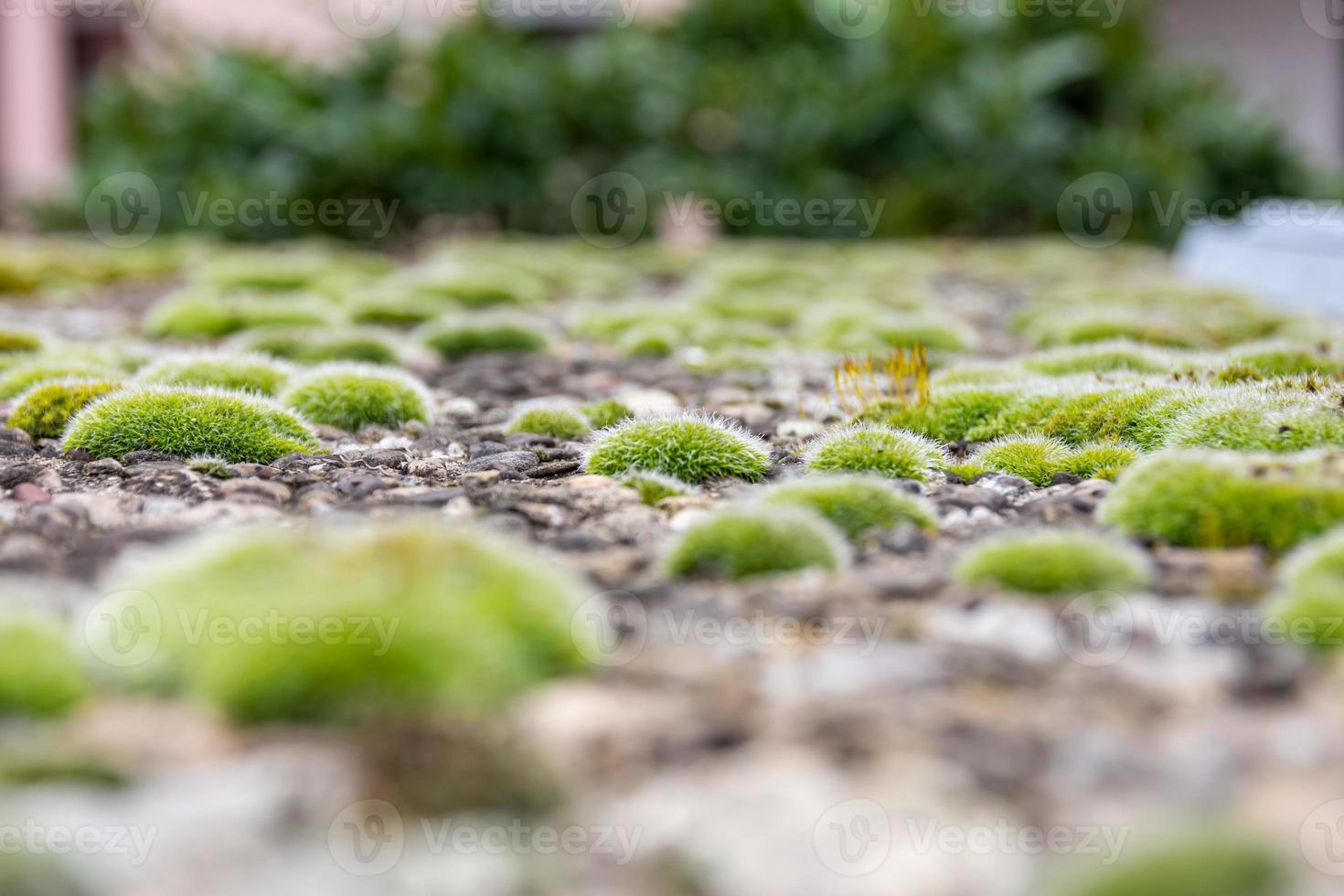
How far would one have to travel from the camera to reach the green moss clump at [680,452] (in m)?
4.05

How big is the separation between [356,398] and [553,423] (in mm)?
814

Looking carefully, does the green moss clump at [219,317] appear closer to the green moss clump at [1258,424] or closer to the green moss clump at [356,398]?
the green moss clump at [356,398]

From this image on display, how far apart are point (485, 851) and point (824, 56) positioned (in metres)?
15.1

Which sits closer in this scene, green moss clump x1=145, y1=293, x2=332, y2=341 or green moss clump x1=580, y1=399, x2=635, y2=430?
green moss clump x1=580, y1=399, x2=635, y2=430

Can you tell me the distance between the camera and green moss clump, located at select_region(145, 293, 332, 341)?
23.4 feet

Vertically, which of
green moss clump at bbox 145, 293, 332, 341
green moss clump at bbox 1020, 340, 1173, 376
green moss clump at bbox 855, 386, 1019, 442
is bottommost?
green moss clump at bbox 855, 386, 1019, 442

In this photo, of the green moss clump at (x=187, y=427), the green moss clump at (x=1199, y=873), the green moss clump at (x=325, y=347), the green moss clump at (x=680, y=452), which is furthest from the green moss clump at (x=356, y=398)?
the green moss clump at (x=1199, y=873)

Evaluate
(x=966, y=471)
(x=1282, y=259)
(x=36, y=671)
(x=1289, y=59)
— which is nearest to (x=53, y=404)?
(x=36, y=671)

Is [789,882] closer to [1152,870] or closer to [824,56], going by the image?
[1152,870]

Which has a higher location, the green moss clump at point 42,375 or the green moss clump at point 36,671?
the green moss clump at point 42,375

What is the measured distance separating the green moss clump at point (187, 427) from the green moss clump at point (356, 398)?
397 millimetres

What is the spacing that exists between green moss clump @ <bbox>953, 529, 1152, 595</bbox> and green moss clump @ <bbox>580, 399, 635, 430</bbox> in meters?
2.26

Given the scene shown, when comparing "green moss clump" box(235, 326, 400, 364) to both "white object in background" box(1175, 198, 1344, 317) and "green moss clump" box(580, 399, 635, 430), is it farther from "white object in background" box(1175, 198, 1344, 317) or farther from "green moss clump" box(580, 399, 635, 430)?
"white object in background" box(1175, 198, 1344, 317)

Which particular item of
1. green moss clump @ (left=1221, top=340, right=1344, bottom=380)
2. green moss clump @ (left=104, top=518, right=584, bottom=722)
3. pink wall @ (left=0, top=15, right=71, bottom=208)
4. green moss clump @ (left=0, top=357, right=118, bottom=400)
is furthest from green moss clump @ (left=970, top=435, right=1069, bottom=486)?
pink wall @ (left=0, top=15, right=71, bottom=208)
